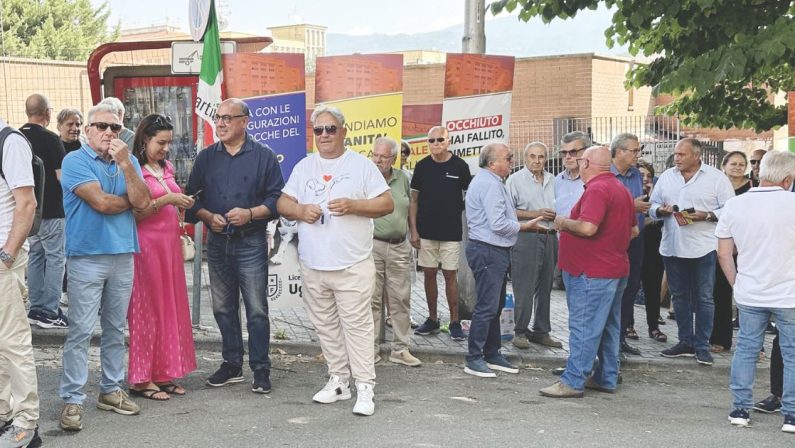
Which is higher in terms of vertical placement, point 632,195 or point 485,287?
point 632,195

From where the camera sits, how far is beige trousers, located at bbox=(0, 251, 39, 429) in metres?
5.47

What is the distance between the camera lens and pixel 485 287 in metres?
7.89

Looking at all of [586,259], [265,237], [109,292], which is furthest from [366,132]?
[109,292]

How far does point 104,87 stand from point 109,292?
5022mm

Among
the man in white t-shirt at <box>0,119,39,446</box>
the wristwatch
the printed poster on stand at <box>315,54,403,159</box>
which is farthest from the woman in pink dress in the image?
the printed poster on stand at <box>315,54,403,159</box>

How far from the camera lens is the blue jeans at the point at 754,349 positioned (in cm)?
646

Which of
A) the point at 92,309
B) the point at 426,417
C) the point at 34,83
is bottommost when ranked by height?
the point at 426,417

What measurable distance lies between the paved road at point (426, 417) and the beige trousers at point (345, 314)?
31cm

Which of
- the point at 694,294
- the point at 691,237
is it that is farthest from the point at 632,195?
the point at 694,294

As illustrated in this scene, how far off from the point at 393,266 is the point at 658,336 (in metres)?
2.99

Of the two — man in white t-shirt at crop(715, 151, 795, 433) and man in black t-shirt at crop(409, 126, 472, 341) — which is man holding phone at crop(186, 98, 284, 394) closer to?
man in black t-shirt at crop(409, 126, 472, 341)

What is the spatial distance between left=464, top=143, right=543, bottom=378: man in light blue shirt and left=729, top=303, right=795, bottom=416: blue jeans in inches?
77.5

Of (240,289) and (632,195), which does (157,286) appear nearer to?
(240,289)

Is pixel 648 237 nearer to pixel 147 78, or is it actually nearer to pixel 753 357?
pixel 753 357
